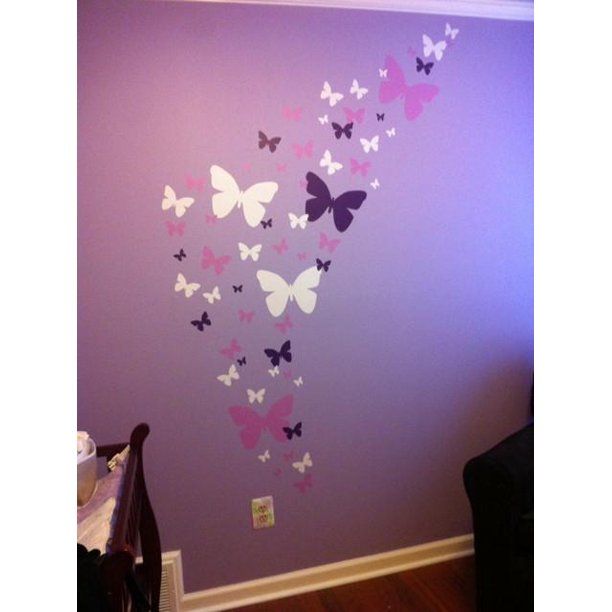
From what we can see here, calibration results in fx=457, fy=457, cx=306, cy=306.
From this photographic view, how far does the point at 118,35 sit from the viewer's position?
5.57 feet

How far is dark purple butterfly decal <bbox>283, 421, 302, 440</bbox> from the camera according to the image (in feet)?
6.48

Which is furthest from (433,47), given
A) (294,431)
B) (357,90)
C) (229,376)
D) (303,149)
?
(294,431)

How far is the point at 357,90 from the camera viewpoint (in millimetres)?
1912

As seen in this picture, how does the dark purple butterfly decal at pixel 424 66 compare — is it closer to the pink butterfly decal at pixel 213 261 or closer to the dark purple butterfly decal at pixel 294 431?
the pink butterfly decal at pixel 213 261

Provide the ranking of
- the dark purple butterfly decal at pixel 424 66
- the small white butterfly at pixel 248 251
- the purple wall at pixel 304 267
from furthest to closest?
1. the dark purple butterfly decal at pixel 424 66
2. the small white butterfly at pixel 248 251
3. the purple wall at pixel 304 267

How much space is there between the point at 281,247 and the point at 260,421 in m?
0.74

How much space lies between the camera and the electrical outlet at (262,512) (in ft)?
6.40

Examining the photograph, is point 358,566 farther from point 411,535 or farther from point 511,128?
point 511,128

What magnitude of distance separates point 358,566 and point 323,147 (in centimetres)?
187

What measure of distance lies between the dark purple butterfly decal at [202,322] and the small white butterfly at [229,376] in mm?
205

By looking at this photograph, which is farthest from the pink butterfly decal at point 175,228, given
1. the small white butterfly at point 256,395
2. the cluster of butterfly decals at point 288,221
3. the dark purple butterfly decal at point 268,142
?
the small white butterfly at point 256,395

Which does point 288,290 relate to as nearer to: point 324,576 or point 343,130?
point 343,130

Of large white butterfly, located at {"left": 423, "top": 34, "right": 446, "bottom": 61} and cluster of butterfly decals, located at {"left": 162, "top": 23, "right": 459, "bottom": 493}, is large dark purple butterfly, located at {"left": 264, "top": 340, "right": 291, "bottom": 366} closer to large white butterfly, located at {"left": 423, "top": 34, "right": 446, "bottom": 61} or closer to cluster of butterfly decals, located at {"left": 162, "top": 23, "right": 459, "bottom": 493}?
cluster of butterfly decals, located at {"left": 162, "top": 23, "right": 459, "bottom": 493}

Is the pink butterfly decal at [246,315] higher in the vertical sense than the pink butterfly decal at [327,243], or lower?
lower
